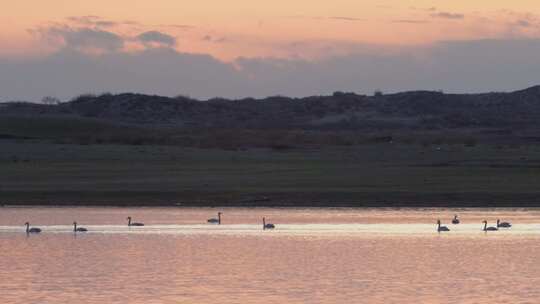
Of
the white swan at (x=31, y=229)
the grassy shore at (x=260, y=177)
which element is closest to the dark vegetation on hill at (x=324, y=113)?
the grassy shore at (x=260, y=177)

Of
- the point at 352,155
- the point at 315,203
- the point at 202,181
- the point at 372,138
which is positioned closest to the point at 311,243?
the point at 315,203

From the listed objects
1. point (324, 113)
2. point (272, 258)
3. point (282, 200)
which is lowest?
point (272, 258)

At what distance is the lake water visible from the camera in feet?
73.8

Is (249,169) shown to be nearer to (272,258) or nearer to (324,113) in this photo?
(272,258)

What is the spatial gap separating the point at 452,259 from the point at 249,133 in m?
74.8

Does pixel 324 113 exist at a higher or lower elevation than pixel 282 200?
higher

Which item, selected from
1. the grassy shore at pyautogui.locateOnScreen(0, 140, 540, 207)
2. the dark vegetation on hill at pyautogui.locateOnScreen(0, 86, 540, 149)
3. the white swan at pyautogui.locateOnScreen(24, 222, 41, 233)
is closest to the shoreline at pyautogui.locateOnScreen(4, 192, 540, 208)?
the grassy shore at pyautogui.locateOnScreen(0, 140, 540, 207)

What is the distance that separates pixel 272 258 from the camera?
92.3 ft

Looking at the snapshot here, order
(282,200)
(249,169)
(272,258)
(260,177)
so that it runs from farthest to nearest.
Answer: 1. (249,169)
2. (260,177)
3. (282,200)
4. (272,258)

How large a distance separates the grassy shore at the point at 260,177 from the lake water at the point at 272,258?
3489 millimetres

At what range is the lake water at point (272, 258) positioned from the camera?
22500mm

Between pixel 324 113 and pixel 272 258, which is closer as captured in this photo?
pixel 272 258

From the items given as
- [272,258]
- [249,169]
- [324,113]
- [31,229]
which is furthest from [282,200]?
[324,113]

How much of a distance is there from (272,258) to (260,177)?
24.4 m
